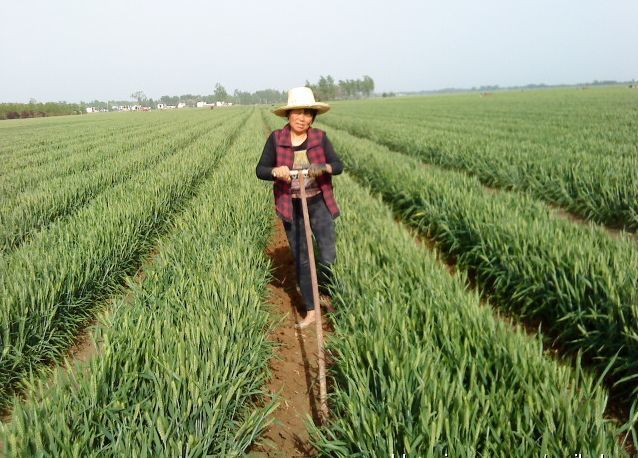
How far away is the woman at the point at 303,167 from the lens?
2.86 meters

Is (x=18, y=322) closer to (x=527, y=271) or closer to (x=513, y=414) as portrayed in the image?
(x=513, y=414)

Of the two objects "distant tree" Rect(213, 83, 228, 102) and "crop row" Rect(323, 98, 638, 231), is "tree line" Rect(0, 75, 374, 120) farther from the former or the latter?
"crop row" Rect(323, 98, 638, 231)

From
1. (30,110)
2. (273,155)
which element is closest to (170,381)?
(273,155)

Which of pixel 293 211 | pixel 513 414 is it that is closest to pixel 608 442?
pixel 513 414

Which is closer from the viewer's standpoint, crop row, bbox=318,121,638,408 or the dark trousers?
crop row, bbox=318,121,638,408

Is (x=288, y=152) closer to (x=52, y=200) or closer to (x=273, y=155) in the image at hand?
(x=273, y=155)

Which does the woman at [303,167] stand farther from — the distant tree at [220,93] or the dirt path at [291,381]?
the distant tree at [220,93]

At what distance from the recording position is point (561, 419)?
1.61m

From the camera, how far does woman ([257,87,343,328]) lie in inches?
113

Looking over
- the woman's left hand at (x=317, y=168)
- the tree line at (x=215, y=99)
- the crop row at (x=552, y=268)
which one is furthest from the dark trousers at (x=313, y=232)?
the tree line at (x=215, y=99)

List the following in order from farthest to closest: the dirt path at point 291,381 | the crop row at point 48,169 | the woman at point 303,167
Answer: the crop row at point 48,169, the woman at point 303,167, the dirt path at point 291,381

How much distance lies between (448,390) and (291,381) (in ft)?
4.45

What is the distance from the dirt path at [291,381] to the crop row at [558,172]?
4373 millimetres

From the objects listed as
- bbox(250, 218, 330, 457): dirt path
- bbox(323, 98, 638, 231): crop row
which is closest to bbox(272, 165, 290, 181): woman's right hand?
bbox(250, 218, 330, 457): dirt path
